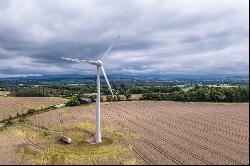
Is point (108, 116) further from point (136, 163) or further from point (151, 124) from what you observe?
point (136, 163)

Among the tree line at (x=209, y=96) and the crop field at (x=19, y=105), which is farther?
the tree line at (x=209, y=96)

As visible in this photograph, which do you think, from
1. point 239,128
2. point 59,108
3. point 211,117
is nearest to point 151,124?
point 211,117

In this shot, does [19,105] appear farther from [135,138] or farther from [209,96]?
[135,138]

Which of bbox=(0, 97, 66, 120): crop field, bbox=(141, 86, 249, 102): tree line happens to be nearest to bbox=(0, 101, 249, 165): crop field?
bbox=(0, 97, 66, 120): crop field

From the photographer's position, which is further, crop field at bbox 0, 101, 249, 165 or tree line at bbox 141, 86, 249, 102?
tree line at bbox 141, 86, 249, 102

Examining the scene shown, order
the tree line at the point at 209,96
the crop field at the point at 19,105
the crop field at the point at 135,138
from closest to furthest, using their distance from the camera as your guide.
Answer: the crop field at the point at 135,138 < the crop field at the point at 19,105 < the tree line at the point at 209,96

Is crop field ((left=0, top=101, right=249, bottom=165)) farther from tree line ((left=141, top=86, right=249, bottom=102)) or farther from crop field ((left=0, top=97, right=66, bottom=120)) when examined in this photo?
tree line ((left=141, top=86, right=249, bottom=102))

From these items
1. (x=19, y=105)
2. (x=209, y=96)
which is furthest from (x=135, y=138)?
(x=19, y=105)

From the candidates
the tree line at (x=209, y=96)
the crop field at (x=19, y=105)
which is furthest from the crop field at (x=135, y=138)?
the tree line at (x=209, y=96)

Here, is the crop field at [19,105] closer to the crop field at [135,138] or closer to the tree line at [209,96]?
the crop field at [135,138]
